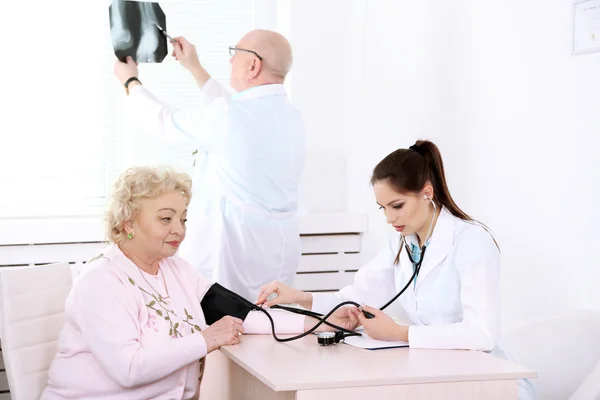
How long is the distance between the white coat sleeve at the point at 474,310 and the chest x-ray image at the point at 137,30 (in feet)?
4.86

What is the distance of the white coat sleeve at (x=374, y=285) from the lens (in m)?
2.48

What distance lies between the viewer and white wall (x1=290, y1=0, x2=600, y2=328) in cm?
246

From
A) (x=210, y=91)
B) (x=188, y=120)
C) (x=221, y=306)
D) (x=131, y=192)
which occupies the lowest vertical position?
(x=221, y=306)

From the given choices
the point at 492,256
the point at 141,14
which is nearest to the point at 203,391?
the point at 492,256

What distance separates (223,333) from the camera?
217cm

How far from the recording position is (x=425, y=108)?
130 inches

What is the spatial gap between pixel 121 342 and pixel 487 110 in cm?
153

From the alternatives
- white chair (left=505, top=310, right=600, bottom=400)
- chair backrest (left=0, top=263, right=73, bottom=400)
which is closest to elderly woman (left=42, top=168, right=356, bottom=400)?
chair backrest (left=0, top=263, right=73, bottom=400)

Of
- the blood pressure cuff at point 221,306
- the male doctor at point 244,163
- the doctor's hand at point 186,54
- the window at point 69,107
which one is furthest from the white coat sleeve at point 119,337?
the window at point 69,107

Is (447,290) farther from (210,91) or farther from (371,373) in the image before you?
(210,91)

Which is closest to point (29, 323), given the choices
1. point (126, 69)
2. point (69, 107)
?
point (126, 69)

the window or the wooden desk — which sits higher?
the window

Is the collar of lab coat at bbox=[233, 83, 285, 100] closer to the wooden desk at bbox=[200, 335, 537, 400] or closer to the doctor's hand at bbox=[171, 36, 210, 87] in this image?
the doctor's hand at bbox=[171, 36, 210, 87]

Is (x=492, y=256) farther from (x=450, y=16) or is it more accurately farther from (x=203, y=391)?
(x=450, y=16)
